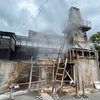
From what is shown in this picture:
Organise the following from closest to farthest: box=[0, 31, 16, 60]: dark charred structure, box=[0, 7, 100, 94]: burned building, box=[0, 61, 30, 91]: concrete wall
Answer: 1. box=[0, 61, 30, 91]: concrete wall
2. box=[0, 7, 100, 94]: burned building
3. box=[0, 31, 16, 60]: dark charred structure

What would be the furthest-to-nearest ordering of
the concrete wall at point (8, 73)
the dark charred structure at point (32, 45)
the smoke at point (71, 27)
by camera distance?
A: the dark charred structure at point (32, 45) < the smoke at point (71, 27) < the concrete wall at point (8, 73)

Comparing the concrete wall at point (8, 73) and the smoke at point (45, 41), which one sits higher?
the smoke at point (45, 41)

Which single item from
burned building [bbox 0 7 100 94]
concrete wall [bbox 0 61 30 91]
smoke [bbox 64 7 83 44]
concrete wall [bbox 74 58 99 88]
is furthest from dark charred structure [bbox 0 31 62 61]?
concrete wall [bbox 0 61 30 91]

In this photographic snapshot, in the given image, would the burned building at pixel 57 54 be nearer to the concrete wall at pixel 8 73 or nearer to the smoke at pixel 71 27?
the smoke at pixel 71 27

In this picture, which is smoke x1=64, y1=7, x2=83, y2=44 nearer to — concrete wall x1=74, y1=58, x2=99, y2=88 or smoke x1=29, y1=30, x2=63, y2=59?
smoke x1=29, y1=30, x2=63, y2=59

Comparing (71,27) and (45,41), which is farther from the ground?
(71,27)

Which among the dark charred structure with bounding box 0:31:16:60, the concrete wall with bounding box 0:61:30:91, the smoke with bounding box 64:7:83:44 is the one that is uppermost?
the smoke with bounding box 64:7:83:44

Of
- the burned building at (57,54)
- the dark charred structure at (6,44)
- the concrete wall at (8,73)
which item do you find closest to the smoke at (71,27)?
the burned building at (57,54)

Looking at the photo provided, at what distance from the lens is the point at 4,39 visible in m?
12.1

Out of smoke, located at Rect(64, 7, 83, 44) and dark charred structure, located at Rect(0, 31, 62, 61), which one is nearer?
smoke, located at Rect(64, 7, 83, 44)

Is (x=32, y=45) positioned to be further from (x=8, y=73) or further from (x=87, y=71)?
(x=87, y=71)

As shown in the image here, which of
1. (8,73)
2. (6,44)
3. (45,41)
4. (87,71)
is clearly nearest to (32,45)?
(45,41)

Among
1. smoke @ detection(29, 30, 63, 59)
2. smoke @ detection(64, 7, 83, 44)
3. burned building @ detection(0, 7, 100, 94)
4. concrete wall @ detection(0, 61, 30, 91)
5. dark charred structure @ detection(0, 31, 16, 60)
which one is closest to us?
concrete wall @ detection(0, 61, 30, 91)

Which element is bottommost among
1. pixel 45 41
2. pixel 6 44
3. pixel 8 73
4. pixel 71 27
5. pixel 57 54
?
pixel 8 73
